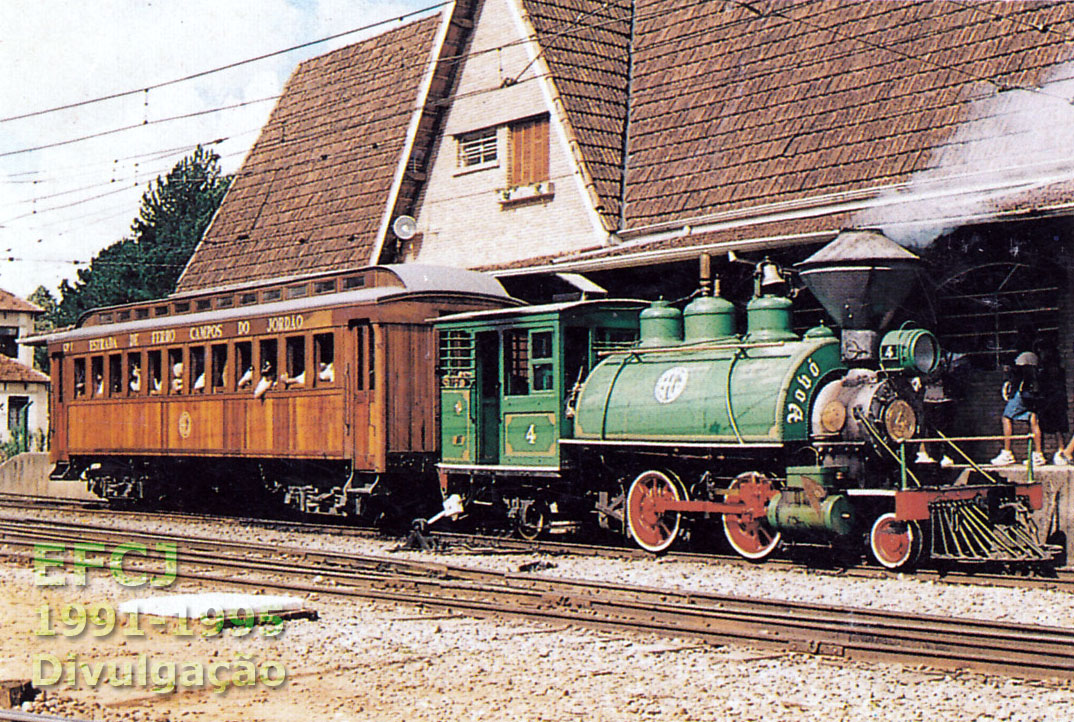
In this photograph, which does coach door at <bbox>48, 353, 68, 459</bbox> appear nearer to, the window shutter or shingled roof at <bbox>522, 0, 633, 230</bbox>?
the window shutter

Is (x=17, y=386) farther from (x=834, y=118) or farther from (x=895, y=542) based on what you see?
(x=895, y=542)

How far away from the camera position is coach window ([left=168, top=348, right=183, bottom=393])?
64.7 feet

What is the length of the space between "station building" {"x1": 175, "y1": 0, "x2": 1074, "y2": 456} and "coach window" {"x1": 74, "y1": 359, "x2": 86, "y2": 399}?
4620mm

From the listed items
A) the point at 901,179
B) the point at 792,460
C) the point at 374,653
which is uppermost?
the point at 901,179

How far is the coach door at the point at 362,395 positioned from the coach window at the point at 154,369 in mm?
4870

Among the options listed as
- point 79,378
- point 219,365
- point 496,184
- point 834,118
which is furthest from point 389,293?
point 79,378

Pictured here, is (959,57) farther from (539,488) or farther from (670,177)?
(539,488)

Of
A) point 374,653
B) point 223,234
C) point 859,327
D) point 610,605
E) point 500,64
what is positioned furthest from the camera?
point 223,234

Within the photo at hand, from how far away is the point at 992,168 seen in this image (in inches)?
615

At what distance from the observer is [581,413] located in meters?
15.1

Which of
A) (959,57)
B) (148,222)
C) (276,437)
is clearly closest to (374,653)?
(276,437)

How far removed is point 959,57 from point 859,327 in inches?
239

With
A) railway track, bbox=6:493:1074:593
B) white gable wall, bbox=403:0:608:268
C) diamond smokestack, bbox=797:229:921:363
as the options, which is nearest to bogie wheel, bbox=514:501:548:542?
railway track, bbox=6:493:1074:593

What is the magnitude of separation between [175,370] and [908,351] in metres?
11.6
